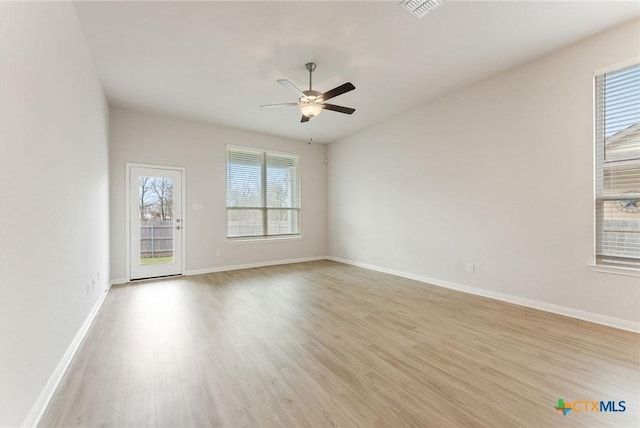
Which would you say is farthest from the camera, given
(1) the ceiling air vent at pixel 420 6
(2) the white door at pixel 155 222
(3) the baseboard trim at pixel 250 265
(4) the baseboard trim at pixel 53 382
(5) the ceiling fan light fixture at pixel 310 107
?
(3) the baseboard trim at pixel 250 265

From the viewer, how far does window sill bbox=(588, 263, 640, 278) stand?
2.71m

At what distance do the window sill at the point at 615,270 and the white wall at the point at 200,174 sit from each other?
5274mm

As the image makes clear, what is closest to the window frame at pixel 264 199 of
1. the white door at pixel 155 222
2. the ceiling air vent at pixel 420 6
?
the white door at pixel 155 222

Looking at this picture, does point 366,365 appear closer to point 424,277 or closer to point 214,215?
point 424,277

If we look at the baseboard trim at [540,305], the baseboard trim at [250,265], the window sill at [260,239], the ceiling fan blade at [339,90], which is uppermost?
the ceiling fan blade at [339,90]

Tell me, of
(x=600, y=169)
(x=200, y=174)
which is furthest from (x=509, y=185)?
(x=200, y=174)

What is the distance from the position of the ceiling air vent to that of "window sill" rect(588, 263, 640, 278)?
127 inches

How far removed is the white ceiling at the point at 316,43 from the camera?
2.55 metres

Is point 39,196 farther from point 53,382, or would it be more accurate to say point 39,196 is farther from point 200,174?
point 200,174

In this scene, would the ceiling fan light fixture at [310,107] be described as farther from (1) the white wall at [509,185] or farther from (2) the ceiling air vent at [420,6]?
(1) the white wall at [509,185]

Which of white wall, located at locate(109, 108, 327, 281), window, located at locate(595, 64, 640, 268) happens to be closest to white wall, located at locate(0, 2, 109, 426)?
white wall, located at locate(109, 108, 327, 281)

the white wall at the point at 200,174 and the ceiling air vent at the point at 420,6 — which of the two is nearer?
the ceiling air vent at the point at 420,6

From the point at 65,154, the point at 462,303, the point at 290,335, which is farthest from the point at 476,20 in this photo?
the point at 65,154

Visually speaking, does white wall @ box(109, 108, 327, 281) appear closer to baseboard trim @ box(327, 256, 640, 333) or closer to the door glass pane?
the door glass pane
